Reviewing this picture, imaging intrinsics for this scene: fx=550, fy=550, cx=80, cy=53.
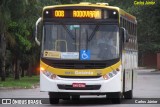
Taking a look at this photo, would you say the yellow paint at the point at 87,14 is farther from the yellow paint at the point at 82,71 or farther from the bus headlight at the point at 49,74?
the bus headlight at the point at 49,74

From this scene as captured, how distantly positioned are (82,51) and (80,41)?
1.24 feet

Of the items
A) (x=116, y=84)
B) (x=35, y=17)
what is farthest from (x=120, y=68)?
(x=35, y=17)

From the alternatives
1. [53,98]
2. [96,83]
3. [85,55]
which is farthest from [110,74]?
[53,98]


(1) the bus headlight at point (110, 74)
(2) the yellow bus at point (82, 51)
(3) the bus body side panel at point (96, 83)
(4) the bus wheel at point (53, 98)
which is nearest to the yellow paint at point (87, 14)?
(2) the yellow bus at point (82, 51)

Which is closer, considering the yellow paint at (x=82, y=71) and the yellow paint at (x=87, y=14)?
the yellow paint at (x=82, y=71)

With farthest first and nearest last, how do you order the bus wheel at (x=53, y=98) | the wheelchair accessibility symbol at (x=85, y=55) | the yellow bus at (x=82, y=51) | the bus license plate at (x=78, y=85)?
the bus wheel at (x=53, y=98) < the wheelchair accessibility symbol at (x=85, y=55) < the yellow bus at (x=82, y=51) < the bus license plate at (x=78, y=85)

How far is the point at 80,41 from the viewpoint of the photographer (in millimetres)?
19516

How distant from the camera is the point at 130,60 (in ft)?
76.0

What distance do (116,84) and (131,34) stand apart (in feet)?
16.9

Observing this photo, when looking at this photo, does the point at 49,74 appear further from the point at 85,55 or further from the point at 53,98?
the point at 85,55

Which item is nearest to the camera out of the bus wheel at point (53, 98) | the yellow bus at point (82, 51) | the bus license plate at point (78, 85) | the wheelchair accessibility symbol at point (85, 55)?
the bus license plate at point (78, 85)

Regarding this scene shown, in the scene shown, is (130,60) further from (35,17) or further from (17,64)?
(17,64)

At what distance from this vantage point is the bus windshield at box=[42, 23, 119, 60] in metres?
19.4

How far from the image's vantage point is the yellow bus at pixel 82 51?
1919 cm
